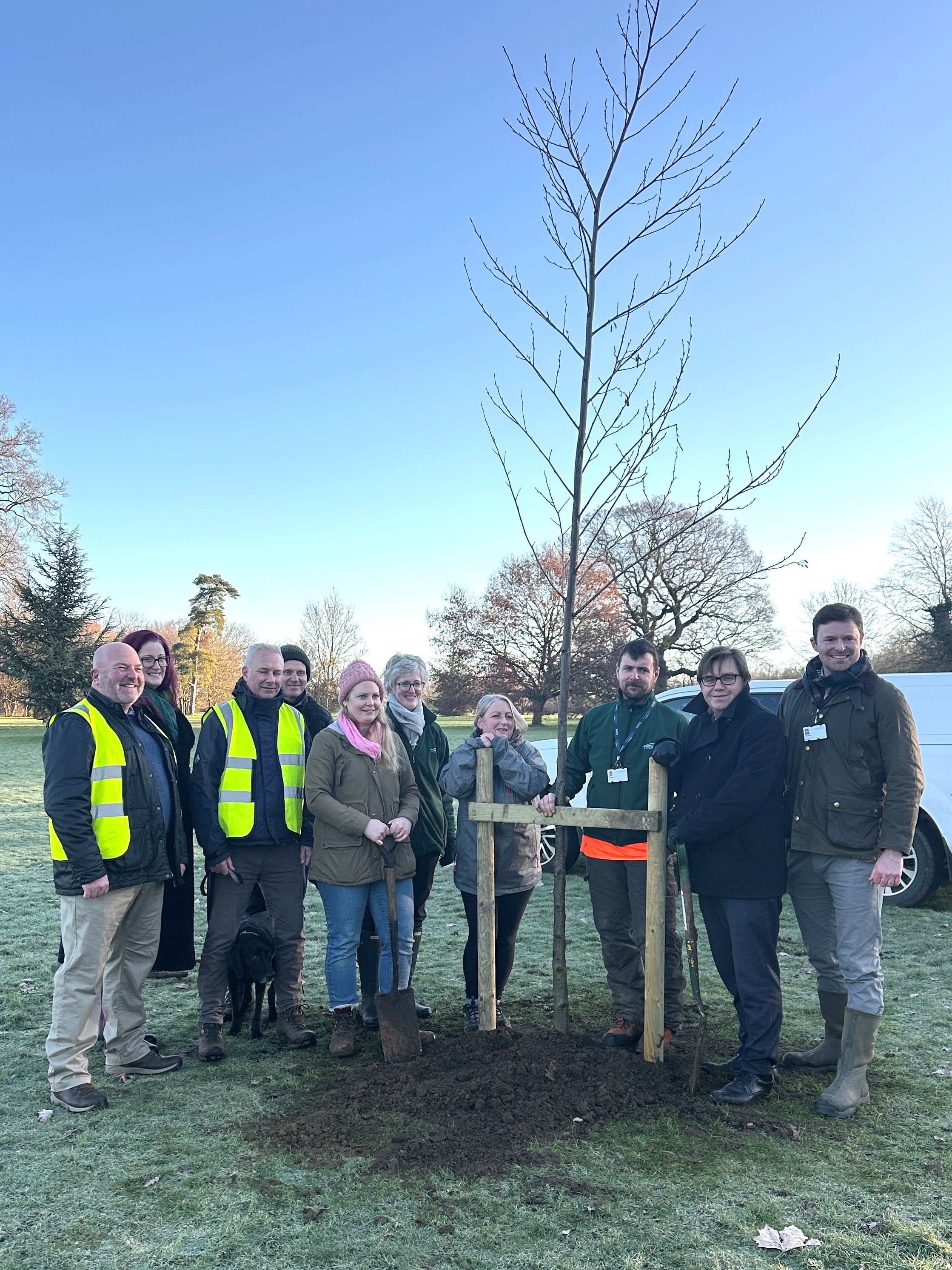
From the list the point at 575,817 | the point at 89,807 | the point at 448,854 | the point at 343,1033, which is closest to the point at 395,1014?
the point at 343,1033

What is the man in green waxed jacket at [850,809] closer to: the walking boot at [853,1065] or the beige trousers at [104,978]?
the walking boot at [853,1065]

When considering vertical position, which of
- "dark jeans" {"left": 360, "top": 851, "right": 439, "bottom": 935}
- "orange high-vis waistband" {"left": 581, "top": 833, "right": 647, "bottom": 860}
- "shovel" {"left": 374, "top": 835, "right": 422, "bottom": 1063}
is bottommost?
"shovel" {"left": 374, "top": 835, "right": 422, "bottom": 1063}

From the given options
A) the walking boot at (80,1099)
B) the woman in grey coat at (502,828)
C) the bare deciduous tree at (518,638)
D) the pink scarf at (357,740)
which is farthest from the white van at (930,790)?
the bare deciduous tree at (518,638)

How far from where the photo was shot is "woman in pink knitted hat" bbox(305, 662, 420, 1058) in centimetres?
450

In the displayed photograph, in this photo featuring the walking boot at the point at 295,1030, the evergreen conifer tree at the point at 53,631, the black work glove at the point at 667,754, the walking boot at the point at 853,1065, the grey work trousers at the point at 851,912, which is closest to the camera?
the walking boot at the point at 853,1065

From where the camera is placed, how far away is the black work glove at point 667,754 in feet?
13.7

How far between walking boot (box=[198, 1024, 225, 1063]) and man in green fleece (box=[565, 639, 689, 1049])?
1959 millimetres

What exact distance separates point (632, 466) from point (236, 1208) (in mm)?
3688

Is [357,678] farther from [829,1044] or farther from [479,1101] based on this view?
[829,1044]

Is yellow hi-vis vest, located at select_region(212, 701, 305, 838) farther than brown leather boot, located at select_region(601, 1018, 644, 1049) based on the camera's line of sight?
Yes

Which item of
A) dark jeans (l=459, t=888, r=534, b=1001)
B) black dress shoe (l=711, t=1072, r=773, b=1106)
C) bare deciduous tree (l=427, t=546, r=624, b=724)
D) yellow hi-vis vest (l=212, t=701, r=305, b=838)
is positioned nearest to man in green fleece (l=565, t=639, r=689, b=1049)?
dark jeans (l=459, t=888, r=534, b=1001)

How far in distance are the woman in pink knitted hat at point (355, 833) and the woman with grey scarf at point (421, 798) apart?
0.16m

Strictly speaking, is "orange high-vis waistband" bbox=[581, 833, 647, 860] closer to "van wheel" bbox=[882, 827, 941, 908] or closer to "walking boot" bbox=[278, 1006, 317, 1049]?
"walking boot" bbox=[278, 1006, 317, 1049]

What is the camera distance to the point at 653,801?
4145 mm
